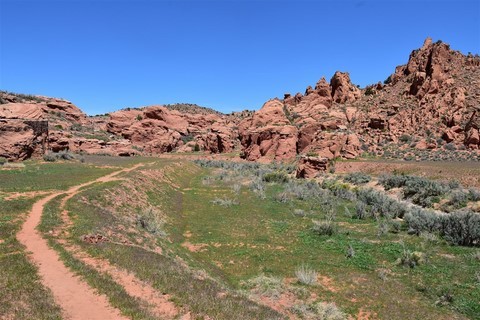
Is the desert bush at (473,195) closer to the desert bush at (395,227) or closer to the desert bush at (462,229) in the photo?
the desert bush at (462,229)

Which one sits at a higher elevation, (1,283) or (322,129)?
(322,129)

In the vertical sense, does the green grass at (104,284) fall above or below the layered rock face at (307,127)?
below

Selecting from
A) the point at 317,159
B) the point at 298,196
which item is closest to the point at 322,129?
the point at 317,159

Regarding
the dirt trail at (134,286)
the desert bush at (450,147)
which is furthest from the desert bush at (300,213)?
the desert bush at (450,147)

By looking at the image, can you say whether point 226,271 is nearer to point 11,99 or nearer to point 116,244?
point 116,244

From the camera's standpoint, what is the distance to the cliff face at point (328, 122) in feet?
185

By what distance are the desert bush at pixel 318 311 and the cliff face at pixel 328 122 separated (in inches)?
1524

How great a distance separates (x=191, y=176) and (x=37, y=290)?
38664 mm

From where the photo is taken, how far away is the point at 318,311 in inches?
476

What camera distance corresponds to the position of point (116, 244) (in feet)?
49.6

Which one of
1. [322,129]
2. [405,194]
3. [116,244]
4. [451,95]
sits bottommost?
[116,244]

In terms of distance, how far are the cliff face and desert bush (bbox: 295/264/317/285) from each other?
3709 centimetres

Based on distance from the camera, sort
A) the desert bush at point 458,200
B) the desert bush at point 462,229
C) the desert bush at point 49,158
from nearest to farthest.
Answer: the desert bush at point 462,229 < the desert bush at point 458,200 < the desert bush at point 49,158

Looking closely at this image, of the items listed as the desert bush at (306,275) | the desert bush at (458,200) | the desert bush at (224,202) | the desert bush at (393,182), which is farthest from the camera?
the desert bush at (393,182)
